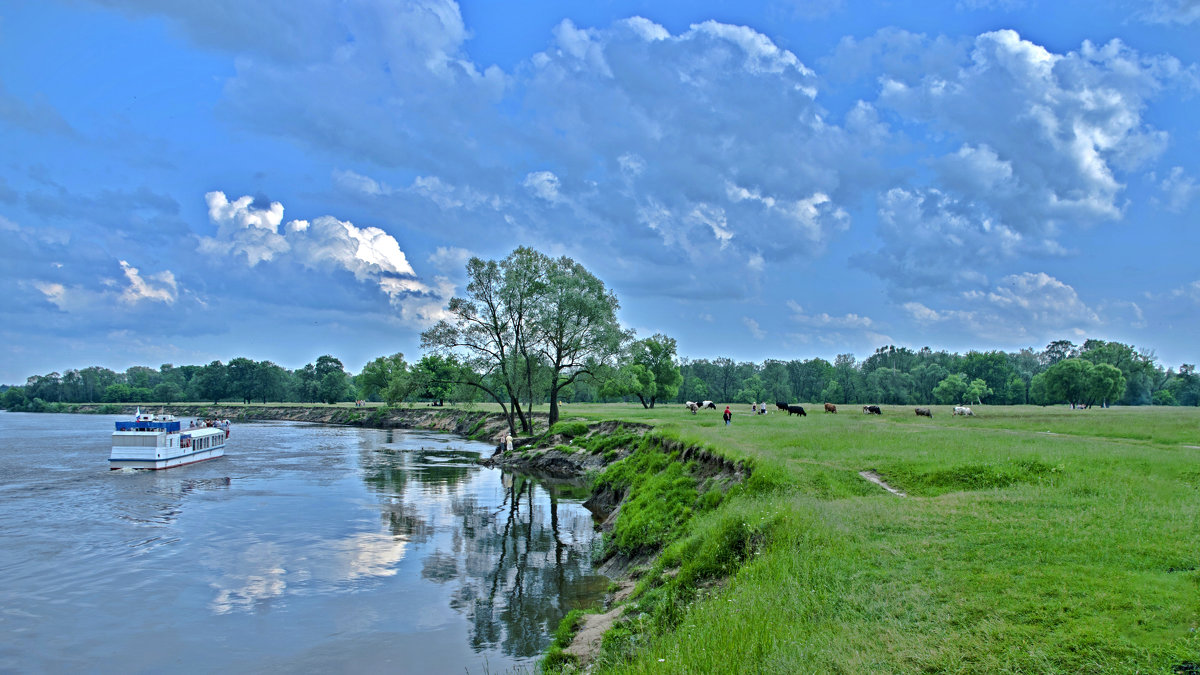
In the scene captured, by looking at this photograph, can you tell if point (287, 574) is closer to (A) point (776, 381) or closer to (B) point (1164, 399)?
(A) point (776, 381)

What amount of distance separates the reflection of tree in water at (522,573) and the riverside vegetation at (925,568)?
1.63 metres

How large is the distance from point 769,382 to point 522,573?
149 m

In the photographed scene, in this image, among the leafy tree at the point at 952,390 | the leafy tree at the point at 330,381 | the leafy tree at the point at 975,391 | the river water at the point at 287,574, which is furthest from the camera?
the leafy tree at the point at 330,381

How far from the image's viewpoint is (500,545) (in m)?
24.0

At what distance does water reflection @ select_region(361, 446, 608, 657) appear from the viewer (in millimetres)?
16062

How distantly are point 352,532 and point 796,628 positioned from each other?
22.3m

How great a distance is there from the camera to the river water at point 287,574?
14.3 meters

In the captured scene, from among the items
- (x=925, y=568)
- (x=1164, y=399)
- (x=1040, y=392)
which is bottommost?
(x=925, y=568)

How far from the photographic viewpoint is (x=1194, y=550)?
9.30 m

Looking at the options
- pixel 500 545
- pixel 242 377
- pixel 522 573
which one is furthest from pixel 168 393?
pixel 522 573

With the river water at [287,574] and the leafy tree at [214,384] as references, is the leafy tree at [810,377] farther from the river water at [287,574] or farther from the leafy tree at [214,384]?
the leafy tree at [214,384]

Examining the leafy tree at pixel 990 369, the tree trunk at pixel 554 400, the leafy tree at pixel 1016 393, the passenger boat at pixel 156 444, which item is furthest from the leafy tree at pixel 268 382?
the leafy tree at pixel 1016 393

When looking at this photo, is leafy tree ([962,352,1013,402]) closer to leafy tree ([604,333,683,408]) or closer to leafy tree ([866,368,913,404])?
leafy tree ([866,368,913,404])

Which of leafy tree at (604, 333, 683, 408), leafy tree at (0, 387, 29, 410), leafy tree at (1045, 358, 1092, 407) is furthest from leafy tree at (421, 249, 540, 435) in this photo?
leafy tree at (0, 387, 29, 410)
